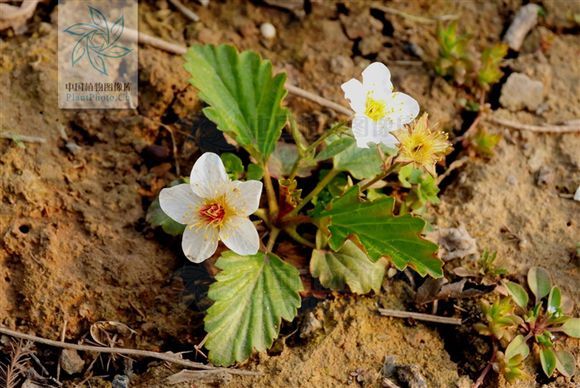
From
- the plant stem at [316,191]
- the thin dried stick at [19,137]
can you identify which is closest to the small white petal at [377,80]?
the plant stem at [316,191]

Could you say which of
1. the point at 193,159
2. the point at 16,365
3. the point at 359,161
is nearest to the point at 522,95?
the point at 359,161

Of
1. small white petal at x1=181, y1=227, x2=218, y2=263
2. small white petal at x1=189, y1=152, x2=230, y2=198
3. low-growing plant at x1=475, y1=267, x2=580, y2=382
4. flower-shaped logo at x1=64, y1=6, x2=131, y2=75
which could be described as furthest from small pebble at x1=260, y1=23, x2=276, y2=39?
low-growing plant at x1=475, y1=267, x2=580, y2=382

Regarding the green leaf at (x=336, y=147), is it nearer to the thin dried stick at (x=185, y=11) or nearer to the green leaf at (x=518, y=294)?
the green leaf at (x=518, y=294)

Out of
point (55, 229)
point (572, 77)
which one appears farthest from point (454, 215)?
point (55, 229)

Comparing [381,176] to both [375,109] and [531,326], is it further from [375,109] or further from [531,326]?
[531,326]

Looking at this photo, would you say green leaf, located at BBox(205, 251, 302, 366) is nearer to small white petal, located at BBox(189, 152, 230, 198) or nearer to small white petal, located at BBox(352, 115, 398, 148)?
small white petal, located at BBox(189, 152, 230, 198)

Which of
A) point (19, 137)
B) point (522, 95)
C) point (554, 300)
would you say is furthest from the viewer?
point (522, 95)
